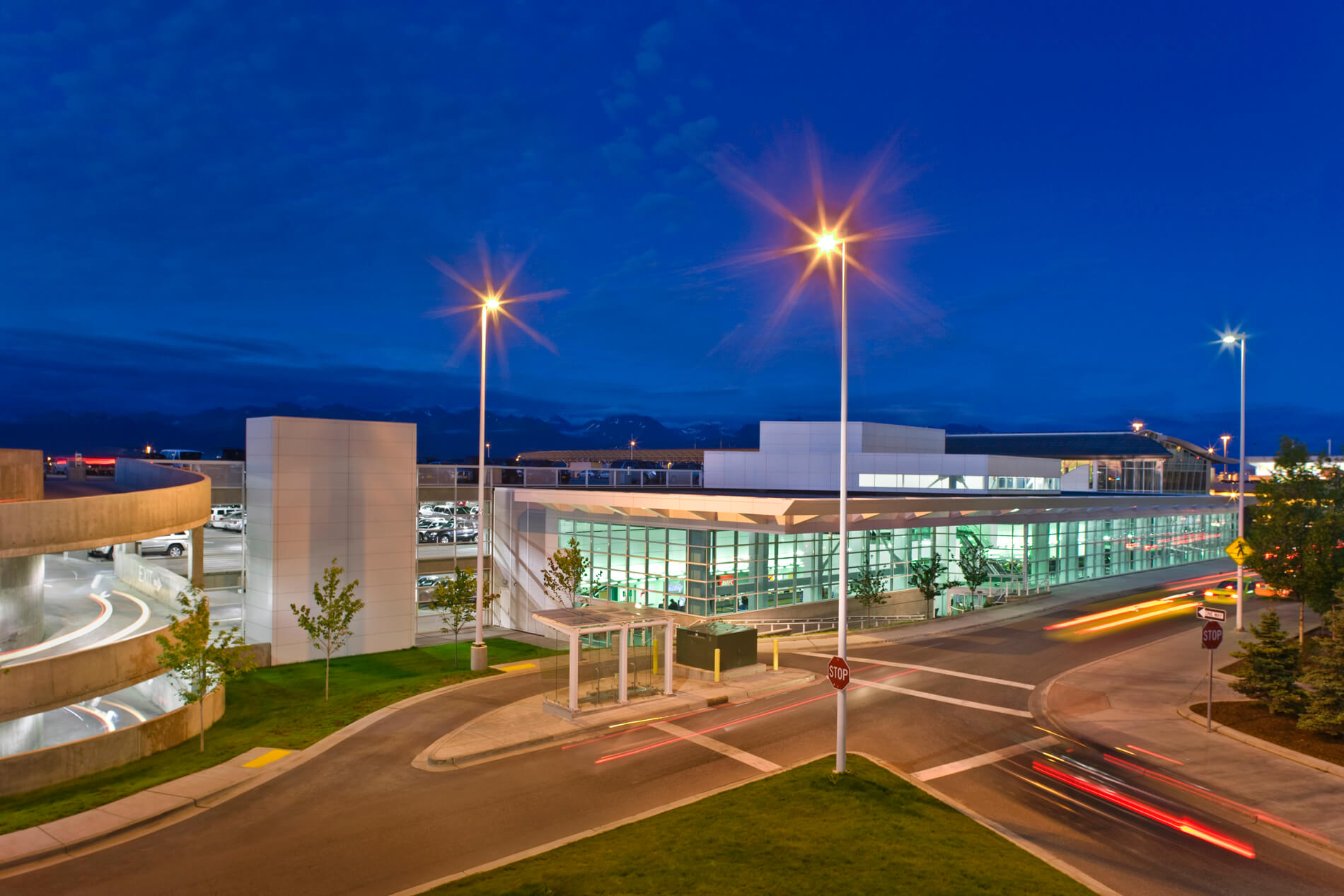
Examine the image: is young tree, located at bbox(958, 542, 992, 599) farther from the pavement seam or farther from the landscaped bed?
the pavement seam

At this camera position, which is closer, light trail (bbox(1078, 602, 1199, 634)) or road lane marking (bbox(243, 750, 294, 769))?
road lane marking (bbox(243, 750, 294, 769))

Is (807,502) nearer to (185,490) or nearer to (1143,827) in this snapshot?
(1143,827)

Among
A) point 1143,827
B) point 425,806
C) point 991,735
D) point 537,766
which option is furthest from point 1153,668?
point 425,806

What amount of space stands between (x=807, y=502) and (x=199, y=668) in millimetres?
18244

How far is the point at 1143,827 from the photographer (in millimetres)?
12656

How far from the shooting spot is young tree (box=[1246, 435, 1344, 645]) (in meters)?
22.9

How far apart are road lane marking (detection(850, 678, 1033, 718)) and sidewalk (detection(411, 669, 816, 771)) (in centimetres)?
180

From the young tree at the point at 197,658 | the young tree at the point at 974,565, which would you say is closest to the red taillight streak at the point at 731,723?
the young tree at the point at 197,658

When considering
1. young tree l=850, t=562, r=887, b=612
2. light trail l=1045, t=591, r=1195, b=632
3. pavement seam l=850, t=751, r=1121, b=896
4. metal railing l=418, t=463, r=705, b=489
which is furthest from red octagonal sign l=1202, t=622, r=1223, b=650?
metal railing l=418, t=463, r=705, b=489

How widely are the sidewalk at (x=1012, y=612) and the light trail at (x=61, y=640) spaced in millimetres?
20104

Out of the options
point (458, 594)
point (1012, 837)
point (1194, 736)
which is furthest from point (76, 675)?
point (1194, 736)

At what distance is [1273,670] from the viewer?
18.5 meters

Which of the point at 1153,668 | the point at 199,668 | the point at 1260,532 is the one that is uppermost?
the point at 1260,532

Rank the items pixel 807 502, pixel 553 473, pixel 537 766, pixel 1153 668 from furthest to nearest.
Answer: pixel 553 473 → pixel 807 502 → pixel 1153 668 → pixel 537 766
